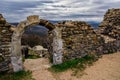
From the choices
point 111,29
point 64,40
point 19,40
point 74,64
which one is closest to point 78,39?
point 64,40

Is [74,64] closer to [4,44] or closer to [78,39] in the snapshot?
[78,39]

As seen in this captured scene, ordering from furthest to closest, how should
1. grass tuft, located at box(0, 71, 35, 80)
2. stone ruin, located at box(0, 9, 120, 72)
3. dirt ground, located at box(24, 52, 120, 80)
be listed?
dirt ground, located at box(24, 52, 120, 80)
stone ruin, located at box(0, 9, 120, 72)
grass tuft, located at box(0, 71, 35, 80)

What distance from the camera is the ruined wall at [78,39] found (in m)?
15.3

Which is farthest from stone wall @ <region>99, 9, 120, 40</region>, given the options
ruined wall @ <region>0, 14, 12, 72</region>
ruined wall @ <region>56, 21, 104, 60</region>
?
ruined wall @ <region>0, 14, 12, 72</region>

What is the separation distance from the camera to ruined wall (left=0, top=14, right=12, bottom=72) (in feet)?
41.7

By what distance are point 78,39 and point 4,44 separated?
4.67 m

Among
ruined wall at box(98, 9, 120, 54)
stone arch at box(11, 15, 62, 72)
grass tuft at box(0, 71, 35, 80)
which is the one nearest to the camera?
grass tuft at box(0, 71, 35, 80)

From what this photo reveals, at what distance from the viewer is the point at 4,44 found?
12.8 meters

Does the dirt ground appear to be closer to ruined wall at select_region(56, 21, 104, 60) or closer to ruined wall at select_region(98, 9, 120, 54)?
ruined wall at select_region(56, 21, 104, 60)

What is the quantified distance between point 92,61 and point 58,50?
216cm

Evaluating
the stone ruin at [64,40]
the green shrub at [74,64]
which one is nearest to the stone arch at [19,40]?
the stone ruin at [64,40]

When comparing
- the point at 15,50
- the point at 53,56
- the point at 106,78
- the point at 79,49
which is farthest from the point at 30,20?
the point at 106,78

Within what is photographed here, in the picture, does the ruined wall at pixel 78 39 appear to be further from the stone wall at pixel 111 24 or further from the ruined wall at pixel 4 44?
the ruined wall at pixel 4 44

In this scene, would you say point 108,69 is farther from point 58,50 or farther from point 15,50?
point 15,50
